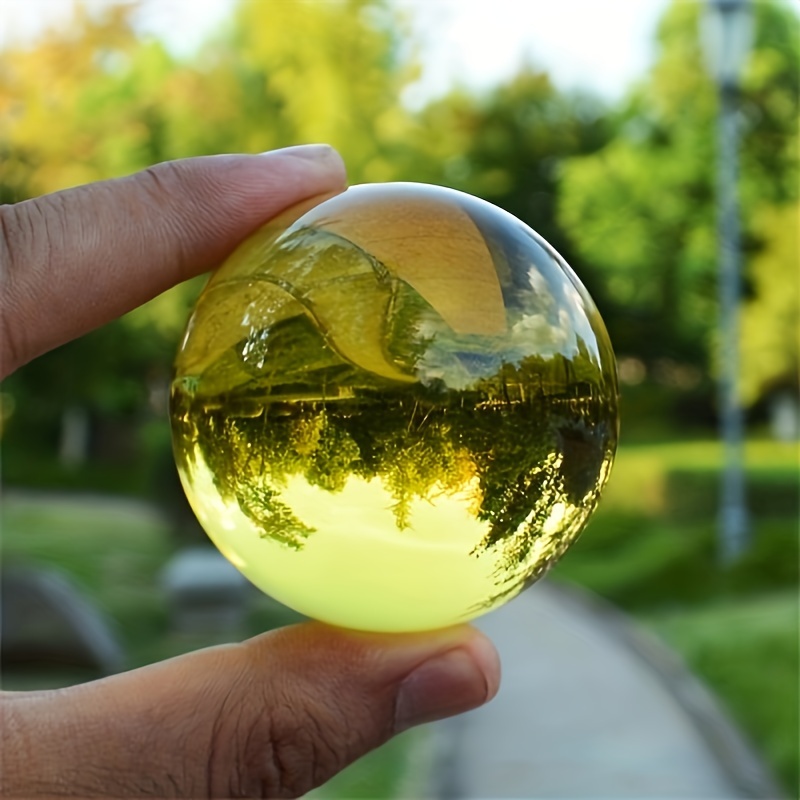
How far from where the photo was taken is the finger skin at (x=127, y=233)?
177cm

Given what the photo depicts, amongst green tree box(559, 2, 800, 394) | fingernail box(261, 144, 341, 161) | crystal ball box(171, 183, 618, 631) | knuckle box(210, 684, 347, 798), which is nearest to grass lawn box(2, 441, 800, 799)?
green tree box(559, 2, 800, 394)

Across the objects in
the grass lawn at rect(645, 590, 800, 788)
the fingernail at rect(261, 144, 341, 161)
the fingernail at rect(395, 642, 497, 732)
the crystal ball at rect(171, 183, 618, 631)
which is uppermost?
the fingernail at rect(261, 144, 341, 161)

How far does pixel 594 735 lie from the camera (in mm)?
6035

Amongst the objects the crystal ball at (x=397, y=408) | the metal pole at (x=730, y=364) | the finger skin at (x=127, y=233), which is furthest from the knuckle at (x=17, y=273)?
the metal pole at (x=730, y=364)

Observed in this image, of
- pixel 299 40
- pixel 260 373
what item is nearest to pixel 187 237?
pixel 260 373

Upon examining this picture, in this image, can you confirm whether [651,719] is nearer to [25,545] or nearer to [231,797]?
[231,797]

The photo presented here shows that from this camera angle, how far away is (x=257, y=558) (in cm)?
167

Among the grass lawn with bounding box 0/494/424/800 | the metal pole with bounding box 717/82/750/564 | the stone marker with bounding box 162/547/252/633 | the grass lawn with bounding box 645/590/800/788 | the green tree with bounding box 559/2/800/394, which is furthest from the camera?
the green tree with bounding box 559/2/800/394

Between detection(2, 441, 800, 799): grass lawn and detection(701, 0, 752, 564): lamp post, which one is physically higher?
detection(701, 0, 752, 564): lamp post

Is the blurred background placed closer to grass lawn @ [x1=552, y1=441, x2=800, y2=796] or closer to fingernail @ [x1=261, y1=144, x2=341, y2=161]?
grass lawn @ [x1=552, y1=441, x2=800, y2=796]

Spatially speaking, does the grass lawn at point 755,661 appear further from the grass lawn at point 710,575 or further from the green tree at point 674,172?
the green tree at point 674,172

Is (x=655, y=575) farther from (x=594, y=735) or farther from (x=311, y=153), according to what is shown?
(x=311, y=153)

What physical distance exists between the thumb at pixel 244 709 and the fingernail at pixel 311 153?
3.14 feet

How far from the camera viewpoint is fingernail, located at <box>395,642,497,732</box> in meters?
1.71
